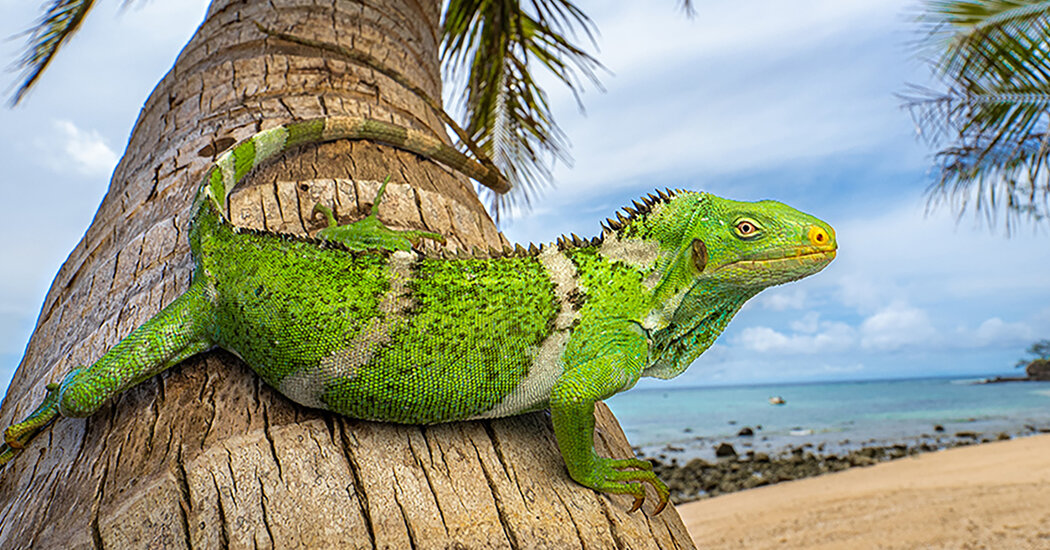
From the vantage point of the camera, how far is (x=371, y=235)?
262 cm

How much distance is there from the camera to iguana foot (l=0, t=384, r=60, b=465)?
93.0 inches

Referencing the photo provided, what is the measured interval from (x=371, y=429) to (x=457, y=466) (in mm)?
323

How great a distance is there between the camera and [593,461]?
2.08m

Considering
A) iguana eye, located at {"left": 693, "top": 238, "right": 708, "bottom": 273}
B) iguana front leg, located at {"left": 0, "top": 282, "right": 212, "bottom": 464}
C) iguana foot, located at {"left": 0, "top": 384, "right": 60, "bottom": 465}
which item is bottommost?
iguana foot, located at {"left": 0, "top": 384, "right": 60, "bottom": 465}

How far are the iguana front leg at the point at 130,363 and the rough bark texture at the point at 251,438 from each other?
0.07 metres

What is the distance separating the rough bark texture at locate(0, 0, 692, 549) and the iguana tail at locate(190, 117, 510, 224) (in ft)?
0.23

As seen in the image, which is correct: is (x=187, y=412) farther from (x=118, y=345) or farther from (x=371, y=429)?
(x=371, y=429)

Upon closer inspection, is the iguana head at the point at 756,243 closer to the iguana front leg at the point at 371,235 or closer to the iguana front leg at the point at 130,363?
the iguana front leg at the point at 371,235

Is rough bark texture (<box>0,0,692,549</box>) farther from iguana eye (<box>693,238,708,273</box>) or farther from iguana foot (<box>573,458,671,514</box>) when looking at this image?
A: iguana eye (<box>693,238,708,273</box>)

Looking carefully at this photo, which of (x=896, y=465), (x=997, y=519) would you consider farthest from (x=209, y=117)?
(x=896, y=465)

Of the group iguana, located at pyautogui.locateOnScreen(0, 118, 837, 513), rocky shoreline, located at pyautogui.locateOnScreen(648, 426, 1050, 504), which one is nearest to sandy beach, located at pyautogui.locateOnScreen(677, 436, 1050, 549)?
rocky shoreline, located at pyautogui.locateOnScreen(648, 426, 1050, 504)

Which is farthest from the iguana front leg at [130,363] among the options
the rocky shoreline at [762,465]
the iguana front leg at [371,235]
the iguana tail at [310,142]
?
the rocky shoreline at [762,465]

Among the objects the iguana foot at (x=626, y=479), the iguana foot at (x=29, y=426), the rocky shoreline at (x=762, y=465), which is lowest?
the rocky shoreline at (x=762, y=465)

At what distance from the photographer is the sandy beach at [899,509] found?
7602mm
